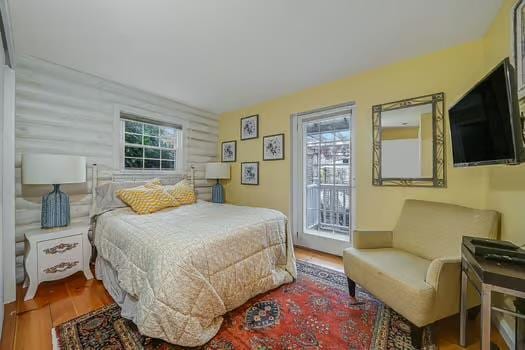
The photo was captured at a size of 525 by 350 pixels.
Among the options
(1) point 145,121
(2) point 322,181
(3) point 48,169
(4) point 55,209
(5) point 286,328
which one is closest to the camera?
(5) point 286,328

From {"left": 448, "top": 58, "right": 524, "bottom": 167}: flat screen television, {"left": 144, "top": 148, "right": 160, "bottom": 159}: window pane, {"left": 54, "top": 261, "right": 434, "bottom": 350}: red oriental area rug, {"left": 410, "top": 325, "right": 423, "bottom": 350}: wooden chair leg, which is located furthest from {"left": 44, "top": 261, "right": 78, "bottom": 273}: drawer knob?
{"left": 448, "top": 58, "right": 524, "bottom": 167}: flat screen television

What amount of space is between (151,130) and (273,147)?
1933 millimetres

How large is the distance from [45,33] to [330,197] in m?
3.70

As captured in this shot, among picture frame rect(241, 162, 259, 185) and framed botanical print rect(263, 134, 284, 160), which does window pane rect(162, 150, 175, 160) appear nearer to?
picture frame rect(241, 162, 259, 185)

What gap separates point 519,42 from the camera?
135cm

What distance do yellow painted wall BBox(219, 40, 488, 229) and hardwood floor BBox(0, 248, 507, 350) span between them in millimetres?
1115

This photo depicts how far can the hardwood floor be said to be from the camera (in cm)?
145

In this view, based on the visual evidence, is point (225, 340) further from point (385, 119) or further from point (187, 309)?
point (385, 119)

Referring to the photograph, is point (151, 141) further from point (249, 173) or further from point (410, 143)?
point (410, 143)

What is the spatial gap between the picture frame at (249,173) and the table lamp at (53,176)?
2.27 metres

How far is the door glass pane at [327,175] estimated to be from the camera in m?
3.08

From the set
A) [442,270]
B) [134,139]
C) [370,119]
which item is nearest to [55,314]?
[134,139]

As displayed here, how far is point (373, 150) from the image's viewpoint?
258cm

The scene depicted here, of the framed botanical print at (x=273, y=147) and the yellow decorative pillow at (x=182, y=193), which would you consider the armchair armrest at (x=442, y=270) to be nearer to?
the framed botanical print at (x=273, y=147)
